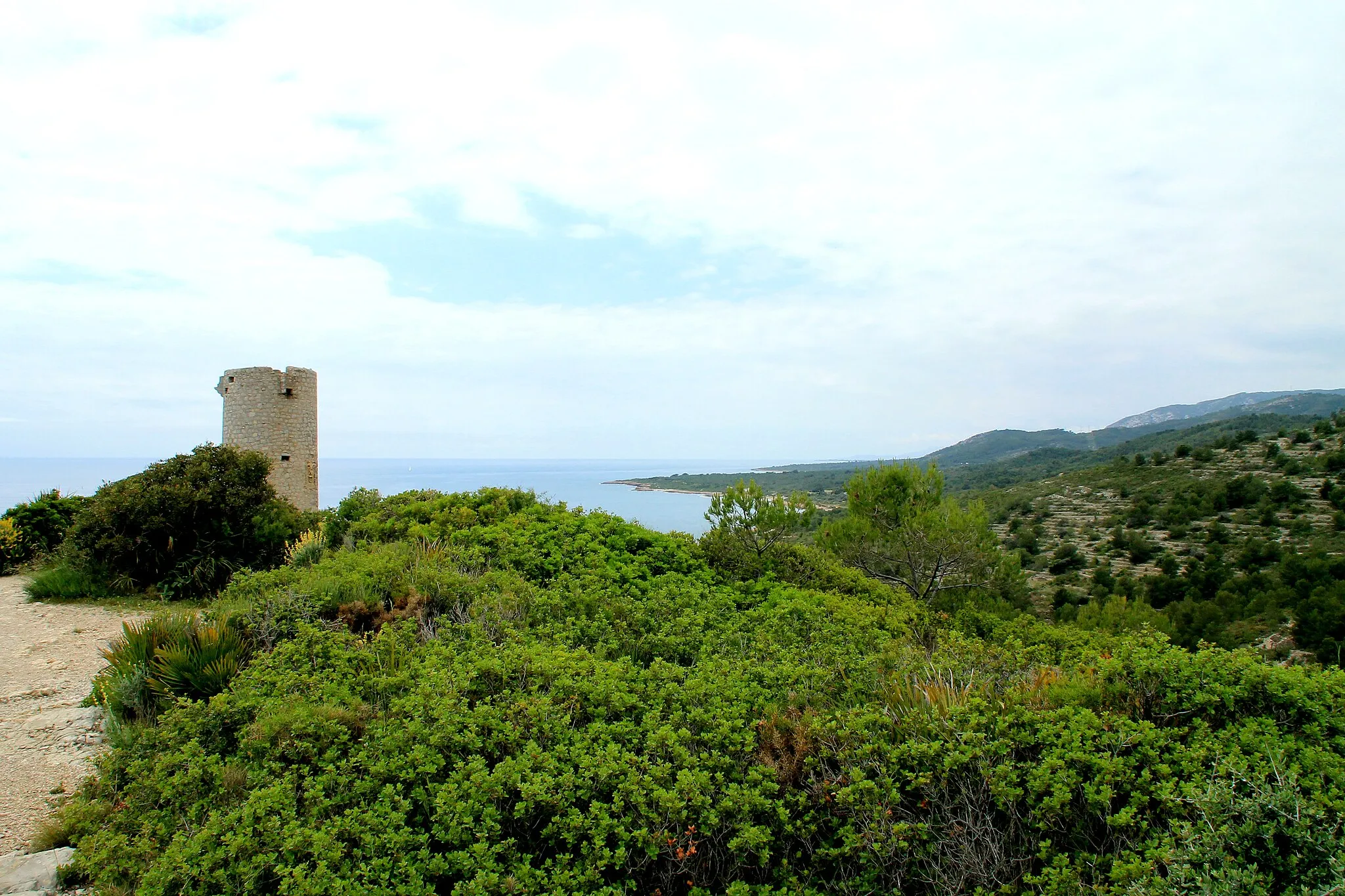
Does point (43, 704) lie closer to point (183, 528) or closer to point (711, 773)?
point (183, 528)

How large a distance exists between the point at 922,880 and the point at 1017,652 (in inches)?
98.7

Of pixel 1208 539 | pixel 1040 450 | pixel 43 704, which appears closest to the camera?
pixel 43 704

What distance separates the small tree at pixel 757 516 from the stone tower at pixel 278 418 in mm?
10778

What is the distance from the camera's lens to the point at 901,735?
10.8ft

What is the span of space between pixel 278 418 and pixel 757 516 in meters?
12.4

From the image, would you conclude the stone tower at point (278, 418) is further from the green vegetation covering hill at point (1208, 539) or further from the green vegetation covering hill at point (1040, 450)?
the green vegetation covering hill at point (1208, 539)

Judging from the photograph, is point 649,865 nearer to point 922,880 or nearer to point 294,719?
point 922,880

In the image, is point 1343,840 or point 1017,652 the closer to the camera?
point 1343,840

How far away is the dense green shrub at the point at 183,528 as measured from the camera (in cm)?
982

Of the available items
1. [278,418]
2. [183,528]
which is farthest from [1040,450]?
→ [183,528]

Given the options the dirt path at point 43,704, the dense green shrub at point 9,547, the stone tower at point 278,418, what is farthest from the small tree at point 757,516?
the dense green shrub at point 9,547

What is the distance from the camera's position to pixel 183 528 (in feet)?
33.6

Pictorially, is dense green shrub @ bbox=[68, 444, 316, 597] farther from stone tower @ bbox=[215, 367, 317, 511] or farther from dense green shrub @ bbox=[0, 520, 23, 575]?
stone tower @ bbox=[215, 367, 317, 511]

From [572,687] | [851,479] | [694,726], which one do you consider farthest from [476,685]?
[851,479]
